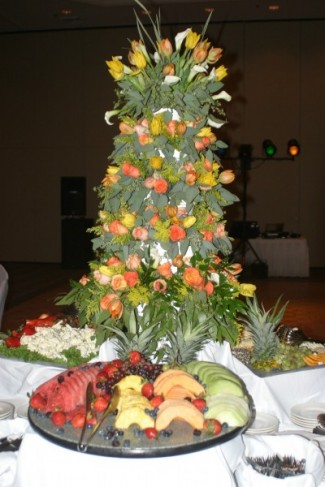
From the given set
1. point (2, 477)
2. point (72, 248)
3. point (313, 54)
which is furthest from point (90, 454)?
point (313, 54)

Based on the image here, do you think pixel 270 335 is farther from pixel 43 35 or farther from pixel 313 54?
pixel 43 35

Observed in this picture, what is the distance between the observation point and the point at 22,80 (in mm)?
14891

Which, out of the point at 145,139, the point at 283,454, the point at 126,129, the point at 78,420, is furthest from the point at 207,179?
the point at 78,420

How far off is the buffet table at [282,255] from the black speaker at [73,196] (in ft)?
13.7

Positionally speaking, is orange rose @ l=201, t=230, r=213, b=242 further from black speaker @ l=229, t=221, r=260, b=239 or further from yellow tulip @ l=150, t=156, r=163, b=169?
black speaker @ l=229, t=221, r=260, b=239

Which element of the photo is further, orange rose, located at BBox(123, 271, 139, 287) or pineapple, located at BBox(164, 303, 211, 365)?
orange rose, located at BBox(123, 271, 139, 287)

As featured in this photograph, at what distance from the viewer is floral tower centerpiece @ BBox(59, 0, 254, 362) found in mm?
2869

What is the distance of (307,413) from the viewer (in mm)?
2992

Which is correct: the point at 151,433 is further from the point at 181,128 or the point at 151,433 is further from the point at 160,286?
the point at 181,128

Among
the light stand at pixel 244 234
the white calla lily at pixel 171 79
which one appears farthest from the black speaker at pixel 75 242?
the white calla lily at pixel 171 79

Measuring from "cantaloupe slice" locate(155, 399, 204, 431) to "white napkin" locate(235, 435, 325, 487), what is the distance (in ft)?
1.25

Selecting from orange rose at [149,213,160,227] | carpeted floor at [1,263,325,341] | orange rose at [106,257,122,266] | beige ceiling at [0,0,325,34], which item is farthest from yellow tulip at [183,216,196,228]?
beige ceiling at [0,0,325,34]

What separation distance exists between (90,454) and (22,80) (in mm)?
14143

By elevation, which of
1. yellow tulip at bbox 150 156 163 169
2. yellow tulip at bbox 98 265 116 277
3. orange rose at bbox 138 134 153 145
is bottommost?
yellow tulip at bbox 98 265 116 277
